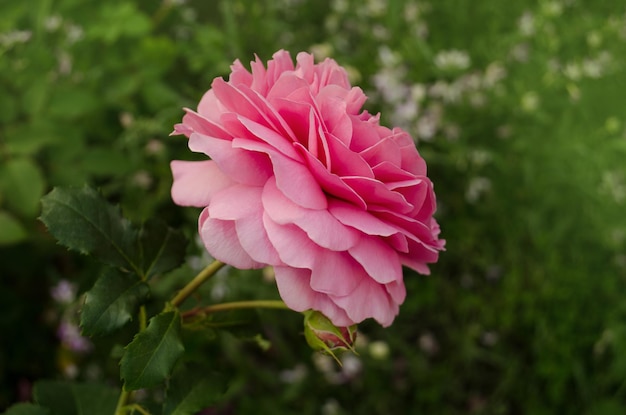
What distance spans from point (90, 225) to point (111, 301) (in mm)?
60

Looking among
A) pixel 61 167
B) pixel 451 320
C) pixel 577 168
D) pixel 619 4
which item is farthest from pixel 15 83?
pixel 619 4

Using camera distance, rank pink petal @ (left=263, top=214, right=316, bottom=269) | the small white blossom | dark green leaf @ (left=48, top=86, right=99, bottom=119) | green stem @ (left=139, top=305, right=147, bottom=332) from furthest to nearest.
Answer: the small white blossom → dark green leaf @ (left=48, top=86, right=99, bottom=119) → green stem @ (left=139, top=305, right=147, bottom=332) → pink petal @ (left=263, top=214, right=316, bottom=269)

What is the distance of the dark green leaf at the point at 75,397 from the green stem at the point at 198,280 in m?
0.18

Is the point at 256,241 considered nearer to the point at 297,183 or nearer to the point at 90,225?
the point at 297,183

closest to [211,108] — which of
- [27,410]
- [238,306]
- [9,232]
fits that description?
[238,306]

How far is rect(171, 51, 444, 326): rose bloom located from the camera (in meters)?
0.36

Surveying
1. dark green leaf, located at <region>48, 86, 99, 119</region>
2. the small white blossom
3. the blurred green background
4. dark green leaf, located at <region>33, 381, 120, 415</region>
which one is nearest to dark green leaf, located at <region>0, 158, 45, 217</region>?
the blurred green background

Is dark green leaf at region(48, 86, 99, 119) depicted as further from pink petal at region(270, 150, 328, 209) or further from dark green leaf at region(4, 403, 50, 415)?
pink petal at region(270, 150, 328, 209)

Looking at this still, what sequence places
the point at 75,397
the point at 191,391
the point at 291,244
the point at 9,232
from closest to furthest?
1. the point at 291,244
2. the point at 191,391
3. the point at 75,397
4. the point at 9,232

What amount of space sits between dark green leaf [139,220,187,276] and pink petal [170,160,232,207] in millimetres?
70

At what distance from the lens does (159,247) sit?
1.57ft

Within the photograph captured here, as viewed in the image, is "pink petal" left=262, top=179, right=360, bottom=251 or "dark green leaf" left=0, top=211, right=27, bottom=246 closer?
"pink petal" left=262, top=179, right=360, bottom=251

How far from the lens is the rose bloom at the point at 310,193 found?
358 millimetres

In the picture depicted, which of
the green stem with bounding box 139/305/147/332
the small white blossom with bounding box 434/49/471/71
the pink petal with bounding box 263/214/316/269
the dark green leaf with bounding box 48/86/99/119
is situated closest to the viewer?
the pink petal with bounding box 263/214/316/269
